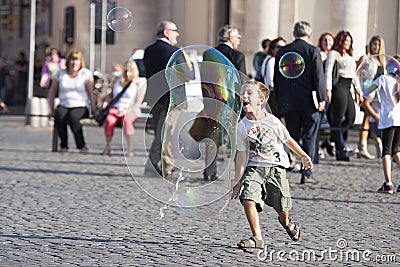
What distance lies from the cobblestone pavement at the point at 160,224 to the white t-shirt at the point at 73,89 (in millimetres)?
2167

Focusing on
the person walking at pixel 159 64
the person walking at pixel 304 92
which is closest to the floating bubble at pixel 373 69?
the person walking at pixel 304 92

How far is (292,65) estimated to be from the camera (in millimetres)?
12609

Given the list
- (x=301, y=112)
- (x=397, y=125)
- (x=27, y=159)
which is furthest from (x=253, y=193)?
(x=27, y=159)

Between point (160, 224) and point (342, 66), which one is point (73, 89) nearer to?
point (342, 66)

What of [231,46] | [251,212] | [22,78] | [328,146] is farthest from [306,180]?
[22,78]

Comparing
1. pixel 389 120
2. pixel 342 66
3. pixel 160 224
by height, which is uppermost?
pixel 342 66

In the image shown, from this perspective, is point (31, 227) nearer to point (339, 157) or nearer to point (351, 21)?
point (339, 157)

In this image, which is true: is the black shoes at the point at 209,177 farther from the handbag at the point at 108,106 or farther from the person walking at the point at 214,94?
the handbag at the point at 108,106

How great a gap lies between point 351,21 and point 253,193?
16842mm

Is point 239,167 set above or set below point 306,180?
above

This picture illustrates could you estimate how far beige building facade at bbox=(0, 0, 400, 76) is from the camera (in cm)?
2710

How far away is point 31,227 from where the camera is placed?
9844mm

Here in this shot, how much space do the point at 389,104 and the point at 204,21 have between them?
73.6 feet

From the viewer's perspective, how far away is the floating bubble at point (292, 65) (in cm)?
1260
